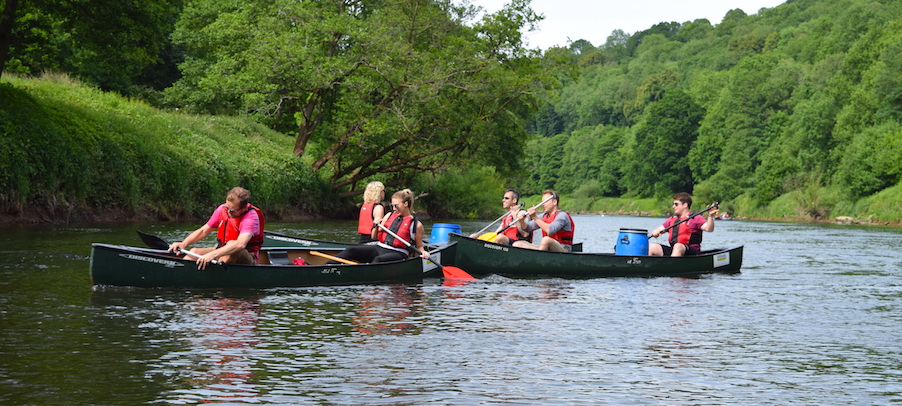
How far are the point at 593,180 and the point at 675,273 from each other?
362ft

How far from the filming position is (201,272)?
1183cm

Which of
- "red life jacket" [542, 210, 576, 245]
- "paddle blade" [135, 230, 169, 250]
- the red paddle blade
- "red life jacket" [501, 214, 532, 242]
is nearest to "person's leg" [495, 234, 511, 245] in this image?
"red life jacket" [501, 214, 532, 242]

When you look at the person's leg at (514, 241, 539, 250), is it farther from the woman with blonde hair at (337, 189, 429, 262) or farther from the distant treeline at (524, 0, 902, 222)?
the distant treeline at (524, 0, 902, 222)

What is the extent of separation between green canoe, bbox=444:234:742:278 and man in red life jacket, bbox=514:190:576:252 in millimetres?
513

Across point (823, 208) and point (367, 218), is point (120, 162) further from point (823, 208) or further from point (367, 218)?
point (823, 208)

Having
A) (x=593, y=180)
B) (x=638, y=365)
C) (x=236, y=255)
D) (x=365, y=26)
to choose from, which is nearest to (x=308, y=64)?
(x=365, y=26)

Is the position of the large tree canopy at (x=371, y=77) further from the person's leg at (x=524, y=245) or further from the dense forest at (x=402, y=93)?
the person's leg at (x=524, y=245)

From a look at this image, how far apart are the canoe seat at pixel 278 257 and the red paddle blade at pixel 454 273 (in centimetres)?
247

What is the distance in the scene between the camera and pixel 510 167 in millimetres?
47281

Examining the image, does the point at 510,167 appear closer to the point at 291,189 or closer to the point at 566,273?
the point at 291,189

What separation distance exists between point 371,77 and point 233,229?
87.3 feet

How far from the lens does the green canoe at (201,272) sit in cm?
1135

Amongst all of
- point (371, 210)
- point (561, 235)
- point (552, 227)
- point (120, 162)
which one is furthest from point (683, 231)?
point (120, 162)

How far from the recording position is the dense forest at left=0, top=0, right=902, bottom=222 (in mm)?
27031
